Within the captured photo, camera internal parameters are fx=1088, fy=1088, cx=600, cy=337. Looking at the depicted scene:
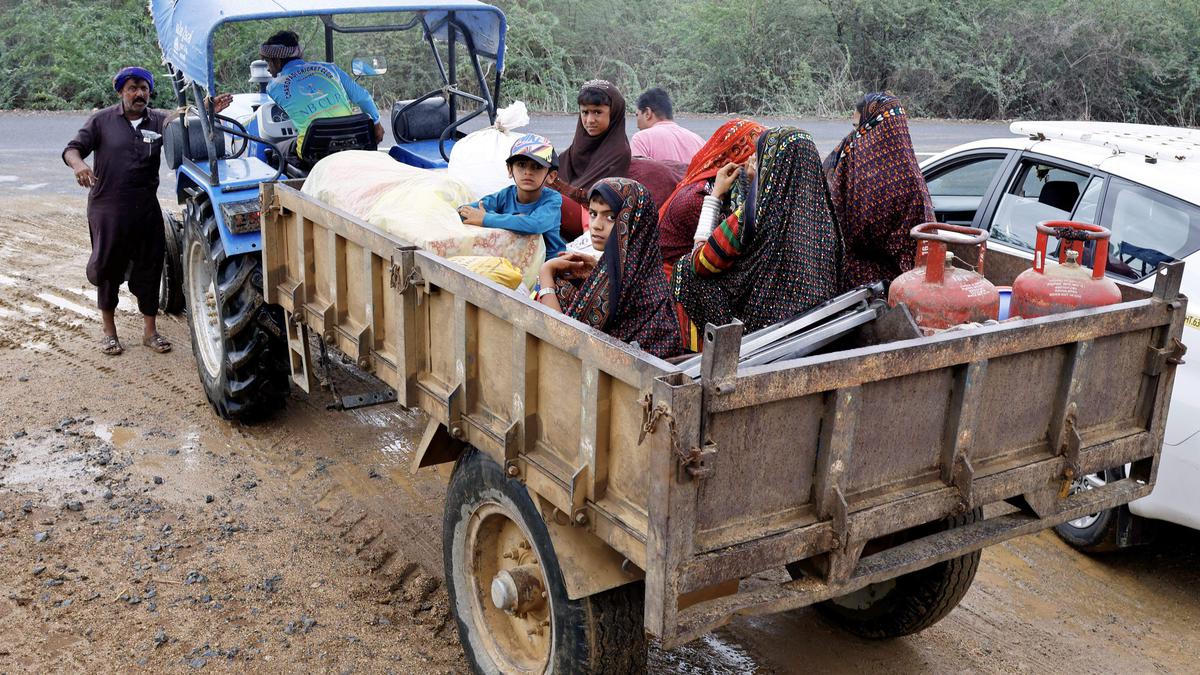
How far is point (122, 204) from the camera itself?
22.3 ft

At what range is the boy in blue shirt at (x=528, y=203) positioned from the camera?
4.40 metres

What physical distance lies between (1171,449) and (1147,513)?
0.89 feet

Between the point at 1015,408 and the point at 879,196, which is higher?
the point at 879,196

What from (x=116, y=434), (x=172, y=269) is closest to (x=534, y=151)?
(x=116, y=434)

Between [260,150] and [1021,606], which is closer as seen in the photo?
[1021,606]

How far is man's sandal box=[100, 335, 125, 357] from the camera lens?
6.90m

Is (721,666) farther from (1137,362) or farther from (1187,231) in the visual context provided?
(1187,231)

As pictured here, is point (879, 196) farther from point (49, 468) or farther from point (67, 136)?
point (67, 136)

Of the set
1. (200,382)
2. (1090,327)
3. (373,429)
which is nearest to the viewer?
(1090,327)

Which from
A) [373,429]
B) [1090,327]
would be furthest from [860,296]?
[373,429]

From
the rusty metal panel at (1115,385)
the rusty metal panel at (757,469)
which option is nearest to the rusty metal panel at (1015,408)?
the rusty metal panel at (1115,385)

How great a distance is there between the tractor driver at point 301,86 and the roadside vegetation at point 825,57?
11.2 m

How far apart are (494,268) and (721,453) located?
1700 mm

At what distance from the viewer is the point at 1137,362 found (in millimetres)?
3443
